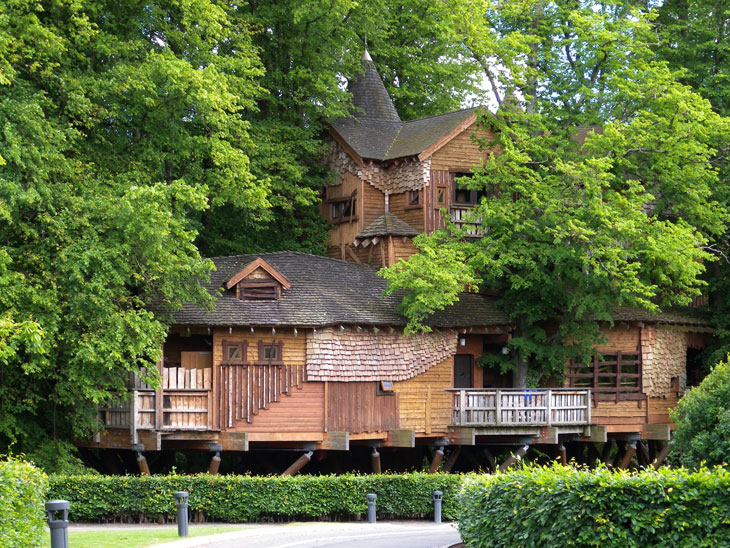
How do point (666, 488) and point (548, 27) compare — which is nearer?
point (666, 488)

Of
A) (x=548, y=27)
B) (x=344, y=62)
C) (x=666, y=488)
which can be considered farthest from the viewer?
(x=344, y=62)

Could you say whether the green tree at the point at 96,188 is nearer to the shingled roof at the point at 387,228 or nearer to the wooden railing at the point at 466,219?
the shingled roof at the point at 387,228

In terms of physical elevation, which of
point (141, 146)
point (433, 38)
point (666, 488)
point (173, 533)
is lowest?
point (173, 533)

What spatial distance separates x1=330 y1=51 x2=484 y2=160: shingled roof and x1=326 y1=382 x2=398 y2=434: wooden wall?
9.71 m

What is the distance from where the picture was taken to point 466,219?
39.0 meters

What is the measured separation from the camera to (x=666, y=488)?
1766 centimetres

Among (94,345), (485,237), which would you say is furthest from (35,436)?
(485,237)

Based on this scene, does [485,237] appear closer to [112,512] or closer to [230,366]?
[230,366]

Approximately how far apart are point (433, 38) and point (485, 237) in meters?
17.0

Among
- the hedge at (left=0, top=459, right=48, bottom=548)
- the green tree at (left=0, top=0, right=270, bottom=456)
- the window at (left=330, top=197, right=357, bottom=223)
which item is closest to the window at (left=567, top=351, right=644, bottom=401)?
the window at (left=330, top=197, right=357, bottom=223)

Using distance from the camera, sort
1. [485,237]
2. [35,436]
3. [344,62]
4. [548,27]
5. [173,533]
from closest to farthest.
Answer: [173,533] < [35,436] < [485,237] < [548,27] < [344,62]

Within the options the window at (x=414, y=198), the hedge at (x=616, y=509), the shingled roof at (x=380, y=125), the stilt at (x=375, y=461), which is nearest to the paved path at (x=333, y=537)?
the hedge at (x=616, y=509)

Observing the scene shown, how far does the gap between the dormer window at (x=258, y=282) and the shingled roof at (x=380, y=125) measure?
A: 27.8ft

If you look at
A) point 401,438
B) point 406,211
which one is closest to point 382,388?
point 401,438
